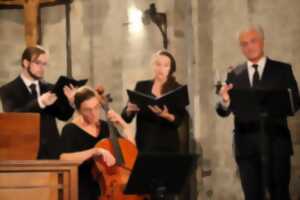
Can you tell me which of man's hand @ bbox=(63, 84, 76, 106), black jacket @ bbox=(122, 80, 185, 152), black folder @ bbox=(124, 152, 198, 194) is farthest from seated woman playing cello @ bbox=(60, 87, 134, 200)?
black folder @ bbox=(124, 152, 198, 194)

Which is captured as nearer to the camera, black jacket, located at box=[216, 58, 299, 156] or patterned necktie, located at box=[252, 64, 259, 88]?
black jacket, located at box=[216, 58, 299, 156]

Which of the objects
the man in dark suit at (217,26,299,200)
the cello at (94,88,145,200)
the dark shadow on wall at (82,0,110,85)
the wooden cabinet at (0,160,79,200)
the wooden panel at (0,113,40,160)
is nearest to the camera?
the wooden cabinet at (0,160,79,200)

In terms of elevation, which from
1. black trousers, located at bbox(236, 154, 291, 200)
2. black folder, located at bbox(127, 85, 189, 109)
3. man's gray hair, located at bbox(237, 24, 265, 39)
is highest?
man's gray hair, located at bbox(237, 24, 265, 39)

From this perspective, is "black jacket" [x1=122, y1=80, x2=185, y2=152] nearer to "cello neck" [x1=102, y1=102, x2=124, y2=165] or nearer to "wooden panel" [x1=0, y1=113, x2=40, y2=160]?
"cello neck" [x1=102, y1=102, x2=124, y2=165]

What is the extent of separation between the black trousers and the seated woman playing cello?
1259mm

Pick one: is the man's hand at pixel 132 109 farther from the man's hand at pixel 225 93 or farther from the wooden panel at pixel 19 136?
the wooden panel at pixel 19 136

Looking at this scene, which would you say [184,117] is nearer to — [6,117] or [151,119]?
[151,119]

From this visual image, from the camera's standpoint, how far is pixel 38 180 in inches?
232

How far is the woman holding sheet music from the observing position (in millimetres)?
7273

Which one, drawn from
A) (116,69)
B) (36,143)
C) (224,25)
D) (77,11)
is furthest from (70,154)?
(224,25)

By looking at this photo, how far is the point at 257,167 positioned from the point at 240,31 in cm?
152

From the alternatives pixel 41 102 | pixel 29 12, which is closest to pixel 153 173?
pixel 41 102

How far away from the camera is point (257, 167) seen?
7.11 metres

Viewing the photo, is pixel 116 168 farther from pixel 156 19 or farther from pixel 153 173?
pixel 156 19
